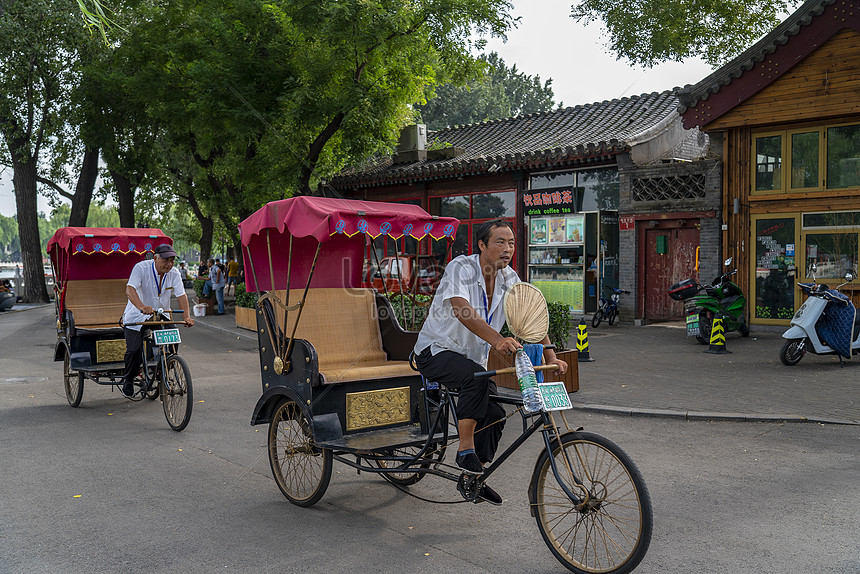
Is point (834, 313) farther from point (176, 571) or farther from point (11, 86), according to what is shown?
point (11, 86)

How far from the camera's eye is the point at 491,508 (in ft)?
16.5

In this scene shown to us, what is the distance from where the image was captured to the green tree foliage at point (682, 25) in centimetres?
2145

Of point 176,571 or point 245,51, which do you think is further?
point 245,51

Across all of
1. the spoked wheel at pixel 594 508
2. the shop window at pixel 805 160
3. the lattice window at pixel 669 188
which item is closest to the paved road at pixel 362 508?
the spoked wheel at pixel 594 508

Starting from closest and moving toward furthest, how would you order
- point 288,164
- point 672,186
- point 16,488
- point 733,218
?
point 16,488 → point 733,218 → point 672,186 → point 288,164

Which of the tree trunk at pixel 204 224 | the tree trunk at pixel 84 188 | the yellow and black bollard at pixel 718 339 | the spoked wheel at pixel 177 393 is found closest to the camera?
the spoked wheel at pixel 177 393

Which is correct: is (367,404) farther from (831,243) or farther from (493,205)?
(493,205)

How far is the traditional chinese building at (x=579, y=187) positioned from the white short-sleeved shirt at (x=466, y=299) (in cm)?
1233

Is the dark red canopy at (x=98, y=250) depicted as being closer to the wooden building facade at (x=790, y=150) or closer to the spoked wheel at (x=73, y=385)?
the spoked wheel at (x=73, y=385)

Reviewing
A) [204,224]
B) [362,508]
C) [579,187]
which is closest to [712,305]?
[579,187]

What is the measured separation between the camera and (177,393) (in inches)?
295

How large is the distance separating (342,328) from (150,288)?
125 inches

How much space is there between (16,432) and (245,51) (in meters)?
11.9

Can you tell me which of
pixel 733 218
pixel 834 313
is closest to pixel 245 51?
pixel 733 218
